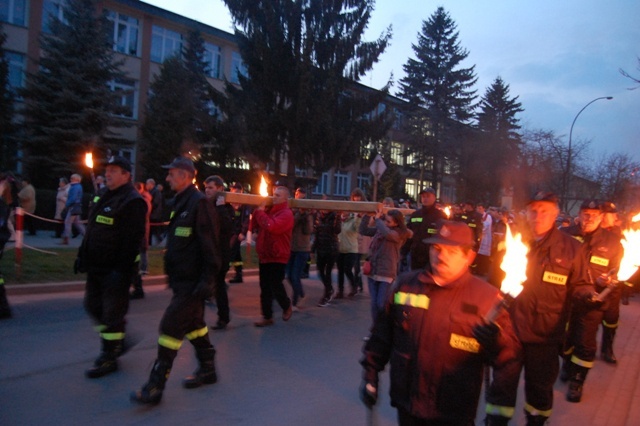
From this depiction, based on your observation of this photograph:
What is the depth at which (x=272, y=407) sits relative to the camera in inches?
202

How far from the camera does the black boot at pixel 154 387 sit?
4.79 m

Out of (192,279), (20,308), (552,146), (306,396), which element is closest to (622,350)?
(306,396)

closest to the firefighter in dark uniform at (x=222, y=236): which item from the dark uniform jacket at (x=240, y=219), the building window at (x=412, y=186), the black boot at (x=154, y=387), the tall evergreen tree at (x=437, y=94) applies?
the black boot at (x=154, y=387)

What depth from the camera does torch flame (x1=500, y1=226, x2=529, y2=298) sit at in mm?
2637

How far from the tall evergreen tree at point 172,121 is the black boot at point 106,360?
23008 millimetres

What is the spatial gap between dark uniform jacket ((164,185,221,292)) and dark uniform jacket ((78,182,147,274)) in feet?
1.90

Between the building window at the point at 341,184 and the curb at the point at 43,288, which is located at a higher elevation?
the building window at the point at 341,184

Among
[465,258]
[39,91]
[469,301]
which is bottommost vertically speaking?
[469,301]

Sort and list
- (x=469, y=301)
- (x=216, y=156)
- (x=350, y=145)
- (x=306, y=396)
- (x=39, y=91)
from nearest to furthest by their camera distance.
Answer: (x=469, y=301) → (x=306, y=396) → (x=39, y=91) → (x=350, y=145) → (x=216, y=156)

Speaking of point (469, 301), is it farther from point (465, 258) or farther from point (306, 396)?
point (306, 396)

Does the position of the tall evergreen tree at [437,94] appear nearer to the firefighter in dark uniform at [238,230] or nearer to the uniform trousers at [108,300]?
the firefighter in dark uniform at [238,230]

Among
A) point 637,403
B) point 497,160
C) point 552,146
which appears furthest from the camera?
point 497,160

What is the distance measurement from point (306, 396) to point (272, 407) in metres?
0.48

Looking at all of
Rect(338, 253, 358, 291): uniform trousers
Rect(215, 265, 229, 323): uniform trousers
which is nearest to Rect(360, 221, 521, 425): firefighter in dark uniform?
Rect(215, 265, 229, 323): uniform trousers
